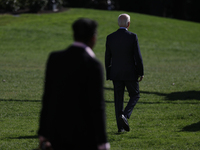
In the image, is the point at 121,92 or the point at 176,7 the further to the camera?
the point at 176,7

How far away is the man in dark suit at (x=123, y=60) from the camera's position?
6.86m

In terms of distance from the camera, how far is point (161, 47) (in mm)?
29672

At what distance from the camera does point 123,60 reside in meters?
6.95

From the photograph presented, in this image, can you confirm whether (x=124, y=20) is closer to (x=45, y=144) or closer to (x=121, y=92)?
(x=121, y=92)

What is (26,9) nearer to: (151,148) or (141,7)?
(141,7)

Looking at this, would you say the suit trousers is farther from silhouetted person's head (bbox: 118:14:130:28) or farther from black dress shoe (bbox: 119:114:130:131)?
silhouetted person's head (bbox: 118:14:130:28)

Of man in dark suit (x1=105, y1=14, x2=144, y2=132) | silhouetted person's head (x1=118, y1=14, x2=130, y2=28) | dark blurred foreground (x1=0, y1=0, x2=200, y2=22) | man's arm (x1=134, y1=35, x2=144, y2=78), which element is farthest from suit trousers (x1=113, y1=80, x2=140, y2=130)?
dark blurred foreground (x1=0, y1=0, x2=200, y2=22)

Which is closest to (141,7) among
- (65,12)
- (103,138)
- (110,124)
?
(65,12)

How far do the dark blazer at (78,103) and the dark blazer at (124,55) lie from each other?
3.72 metres

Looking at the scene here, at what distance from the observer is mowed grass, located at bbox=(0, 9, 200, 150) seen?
714 cm

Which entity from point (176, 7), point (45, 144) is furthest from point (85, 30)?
point (176, 7)

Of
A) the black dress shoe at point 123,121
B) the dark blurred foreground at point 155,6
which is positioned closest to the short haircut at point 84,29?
the black dress shoe at point 123,121

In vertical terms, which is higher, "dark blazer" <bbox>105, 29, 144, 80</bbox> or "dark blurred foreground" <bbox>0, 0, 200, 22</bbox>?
"dark blazer" <bbox>105, 29, 144, 80</bbox>

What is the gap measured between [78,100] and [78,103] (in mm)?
24
